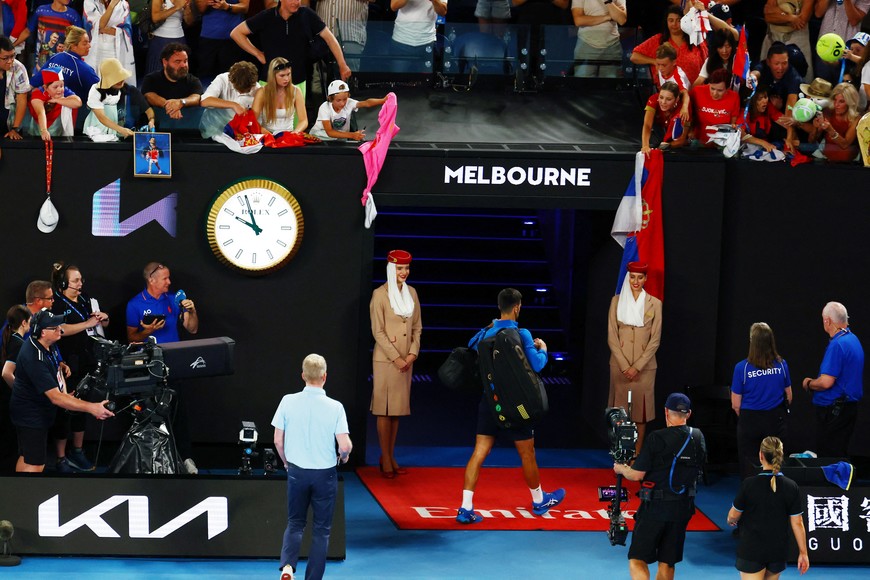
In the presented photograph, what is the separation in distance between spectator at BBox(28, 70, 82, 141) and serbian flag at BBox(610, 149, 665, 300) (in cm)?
466

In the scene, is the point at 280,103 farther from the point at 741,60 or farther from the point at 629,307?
the point at 741,60

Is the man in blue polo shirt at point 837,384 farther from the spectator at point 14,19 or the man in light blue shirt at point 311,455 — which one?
the spectator at point 14,19

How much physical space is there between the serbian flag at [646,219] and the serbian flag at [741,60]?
108 centimetres

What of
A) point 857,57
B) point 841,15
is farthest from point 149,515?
point 841,15

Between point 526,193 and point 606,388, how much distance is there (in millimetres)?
2138

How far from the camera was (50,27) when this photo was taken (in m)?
12.2

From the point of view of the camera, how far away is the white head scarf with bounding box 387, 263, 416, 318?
11.3m

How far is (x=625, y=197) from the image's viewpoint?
11.8m

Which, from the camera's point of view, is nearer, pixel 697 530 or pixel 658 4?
pixel 697 530

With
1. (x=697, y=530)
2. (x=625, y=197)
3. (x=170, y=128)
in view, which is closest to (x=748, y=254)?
(x=625, y=197)

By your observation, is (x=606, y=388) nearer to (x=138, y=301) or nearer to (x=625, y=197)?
(x=625, y=197)

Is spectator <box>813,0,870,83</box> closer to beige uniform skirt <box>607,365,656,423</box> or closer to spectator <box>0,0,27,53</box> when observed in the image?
beige uniform skirt <box>607,365,656,423</box>

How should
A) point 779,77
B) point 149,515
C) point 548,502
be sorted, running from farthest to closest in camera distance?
point 779,77
point 548,502
point 149,515

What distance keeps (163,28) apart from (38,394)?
4226 mm
